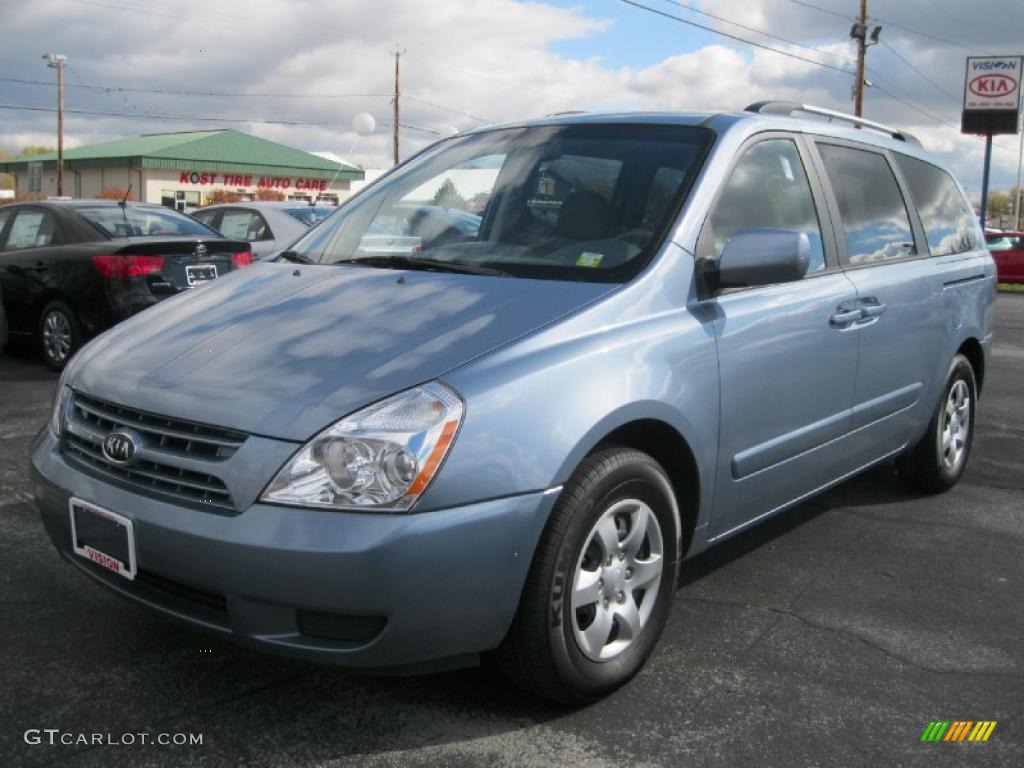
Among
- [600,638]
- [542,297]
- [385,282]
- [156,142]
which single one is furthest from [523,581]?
[156,142]

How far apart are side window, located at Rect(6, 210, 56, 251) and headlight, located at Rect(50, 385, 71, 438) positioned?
20.7ft

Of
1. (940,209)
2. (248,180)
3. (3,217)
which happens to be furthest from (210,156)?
(940,209)

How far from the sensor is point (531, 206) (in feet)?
11.8

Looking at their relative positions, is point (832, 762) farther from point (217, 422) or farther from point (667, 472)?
point (217, 422)

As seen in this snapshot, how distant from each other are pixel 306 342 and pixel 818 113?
8.90 feet

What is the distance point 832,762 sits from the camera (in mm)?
2598

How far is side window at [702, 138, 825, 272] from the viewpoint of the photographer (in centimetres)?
346

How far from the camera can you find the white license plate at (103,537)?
261 centimetres

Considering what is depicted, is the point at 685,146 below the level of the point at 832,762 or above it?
above

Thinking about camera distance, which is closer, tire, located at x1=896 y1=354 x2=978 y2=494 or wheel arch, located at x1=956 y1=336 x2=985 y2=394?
tire, located at x1=896 y1=354 x2=978 y2=494

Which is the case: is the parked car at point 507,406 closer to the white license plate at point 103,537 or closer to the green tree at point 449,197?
the white license plate at point 103,537

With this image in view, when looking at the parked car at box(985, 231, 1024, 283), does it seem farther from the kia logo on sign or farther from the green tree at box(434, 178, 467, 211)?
the green tree at box(434, 178, 467, 211)

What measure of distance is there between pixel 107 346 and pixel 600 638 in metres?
1.73

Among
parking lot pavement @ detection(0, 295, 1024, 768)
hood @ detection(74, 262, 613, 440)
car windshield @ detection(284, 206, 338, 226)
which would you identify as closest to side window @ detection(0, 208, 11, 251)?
car windshield @ detection(284, 206, 338, 226)
